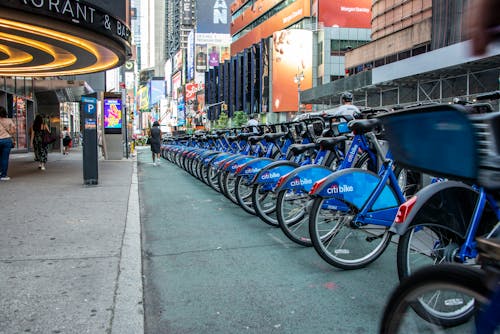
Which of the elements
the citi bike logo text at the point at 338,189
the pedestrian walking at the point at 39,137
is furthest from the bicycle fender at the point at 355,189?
the pedestrian walking at the point at 39,137

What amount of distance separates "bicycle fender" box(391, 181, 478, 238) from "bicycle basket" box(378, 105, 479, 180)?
909 mm

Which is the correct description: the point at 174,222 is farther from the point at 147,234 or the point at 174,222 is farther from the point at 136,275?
the point at 136,275

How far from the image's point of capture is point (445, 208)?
114 inches

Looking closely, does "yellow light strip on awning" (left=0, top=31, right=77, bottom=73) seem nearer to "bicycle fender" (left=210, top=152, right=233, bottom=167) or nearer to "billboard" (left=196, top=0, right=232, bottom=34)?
"bicycle fender" (left=210, top=152, right=233, bottom=167)

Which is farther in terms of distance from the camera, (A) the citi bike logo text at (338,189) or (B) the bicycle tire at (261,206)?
(B) the bicycle tire at (261,206)

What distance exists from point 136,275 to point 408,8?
129ft

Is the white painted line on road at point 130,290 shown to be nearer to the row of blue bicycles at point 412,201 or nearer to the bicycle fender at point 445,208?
the row of blue bicycles at point 412,201

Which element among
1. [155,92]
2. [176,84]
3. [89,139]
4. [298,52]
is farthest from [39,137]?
[155,92]

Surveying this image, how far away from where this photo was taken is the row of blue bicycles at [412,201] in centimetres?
170

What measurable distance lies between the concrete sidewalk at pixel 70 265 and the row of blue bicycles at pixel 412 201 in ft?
5.76

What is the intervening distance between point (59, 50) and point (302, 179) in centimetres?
1294

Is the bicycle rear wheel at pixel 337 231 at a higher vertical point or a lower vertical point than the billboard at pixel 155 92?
lower

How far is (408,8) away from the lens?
3838 centimetres

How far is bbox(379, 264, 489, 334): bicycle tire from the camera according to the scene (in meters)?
1.67
